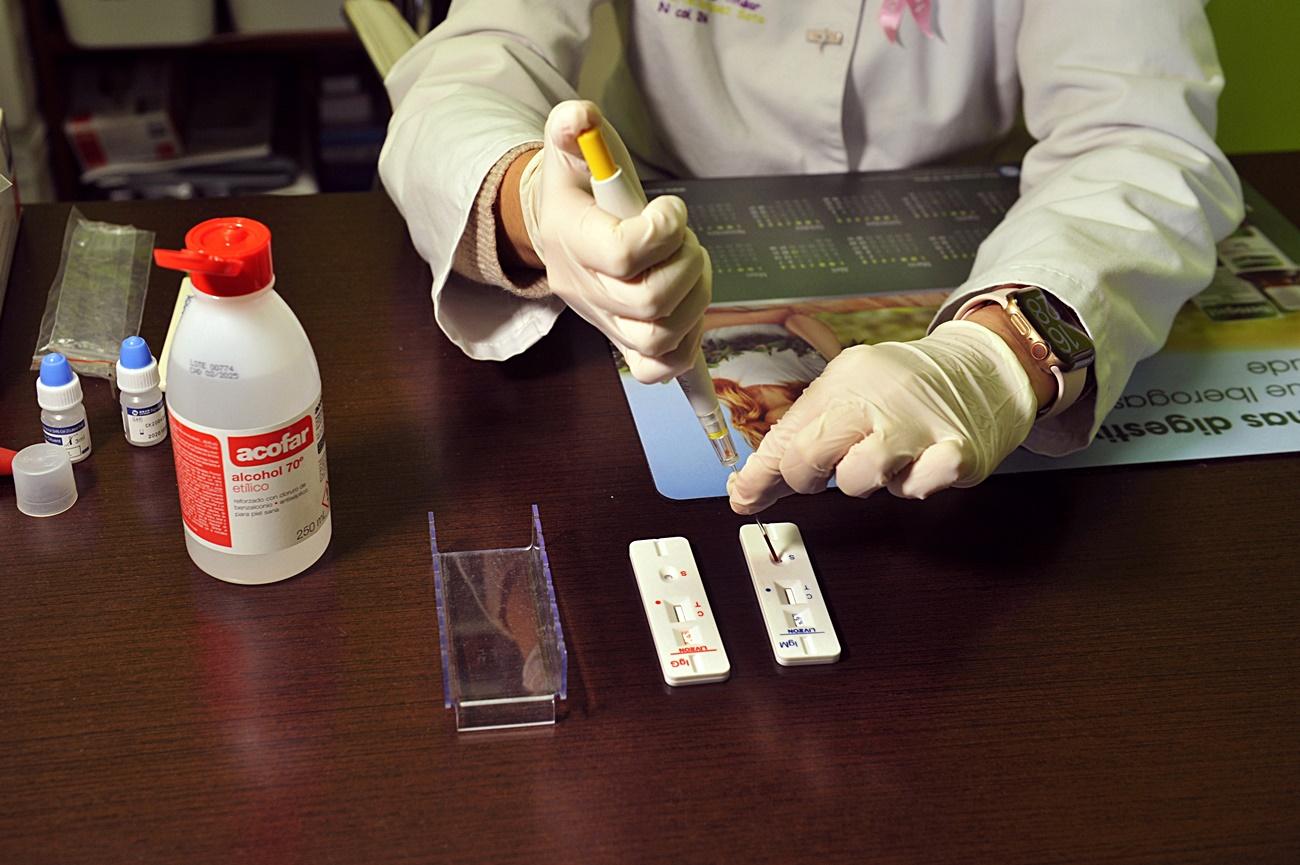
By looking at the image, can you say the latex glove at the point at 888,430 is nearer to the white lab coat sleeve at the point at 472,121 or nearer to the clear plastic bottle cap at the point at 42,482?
the white lab coat sleeve at the point at 472,121

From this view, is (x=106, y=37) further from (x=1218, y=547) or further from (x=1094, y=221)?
(x=1218, y=547)

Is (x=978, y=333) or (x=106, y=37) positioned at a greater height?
(x=978, y=333)

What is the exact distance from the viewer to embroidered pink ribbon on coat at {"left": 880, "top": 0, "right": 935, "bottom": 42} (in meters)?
1.20

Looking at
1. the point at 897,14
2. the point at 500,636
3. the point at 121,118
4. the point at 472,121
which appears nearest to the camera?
the point at 500,636

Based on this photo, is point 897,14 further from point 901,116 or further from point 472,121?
point 472,121

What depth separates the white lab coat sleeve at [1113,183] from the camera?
0.92 metres

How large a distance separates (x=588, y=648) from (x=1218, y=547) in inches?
17.7

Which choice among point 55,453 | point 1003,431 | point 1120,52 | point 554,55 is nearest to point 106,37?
point 554,55

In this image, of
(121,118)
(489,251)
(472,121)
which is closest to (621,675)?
(489,251)

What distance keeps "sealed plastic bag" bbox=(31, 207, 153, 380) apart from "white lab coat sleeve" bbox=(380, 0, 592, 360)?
0.22 m

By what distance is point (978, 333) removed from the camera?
0.86 m

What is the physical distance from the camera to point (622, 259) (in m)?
0.68

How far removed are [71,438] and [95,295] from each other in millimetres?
203

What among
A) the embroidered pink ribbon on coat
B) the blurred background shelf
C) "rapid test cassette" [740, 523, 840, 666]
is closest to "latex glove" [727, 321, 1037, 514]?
"rapid test cassette" [740, 523, 840, 666]
